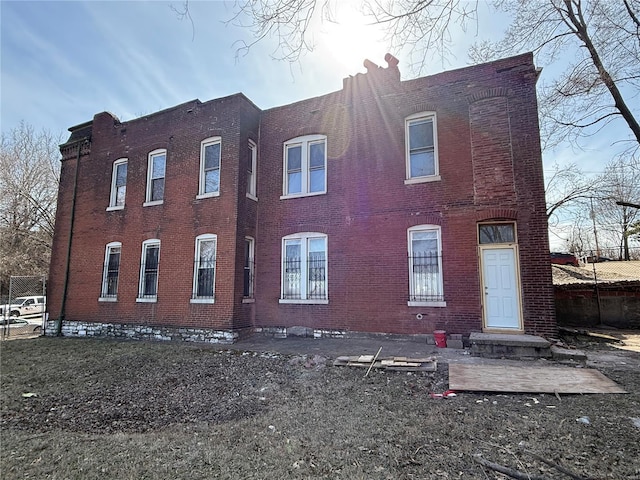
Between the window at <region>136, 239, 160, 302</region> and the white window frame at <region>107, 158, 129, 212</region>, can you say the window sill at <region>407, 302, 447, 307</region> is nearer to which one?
the window at <region>136, 239, 160, 302</region>

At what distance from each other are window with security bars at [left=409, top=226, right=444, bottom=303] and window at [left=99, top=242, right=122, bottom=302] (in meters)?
10.2

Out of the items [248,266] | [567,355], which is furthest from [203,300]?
[567,355]

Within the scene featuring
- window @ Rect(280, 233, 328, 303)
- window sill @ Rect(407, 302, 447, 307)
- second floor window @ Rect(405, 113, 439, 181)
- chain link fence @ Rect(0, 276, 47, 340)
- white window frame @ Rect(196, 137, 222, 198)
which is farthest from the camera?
chain link fence @ Rect(0, 276, 47, 340)

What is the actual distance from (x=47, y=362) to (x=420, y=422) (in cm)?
930

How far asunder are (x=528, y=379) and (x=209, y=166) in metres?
10.5

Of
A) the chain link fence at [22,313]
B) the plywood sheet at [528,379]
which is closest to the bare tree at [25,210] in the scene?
the chain link fence at [22,313]

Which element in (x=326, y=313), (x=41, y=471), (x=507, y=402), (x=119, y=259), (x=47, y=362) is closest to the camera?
(x=41, y=471)

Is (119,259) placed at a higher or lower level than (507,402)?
higher

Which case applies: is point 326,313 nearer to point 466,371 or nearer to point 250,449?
point 466,371

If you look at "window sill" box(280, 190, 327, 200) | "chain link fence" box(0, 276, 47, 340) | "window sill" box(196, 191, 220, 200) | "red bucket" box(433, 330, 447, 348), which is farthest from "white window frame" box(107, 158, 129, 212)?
"red bucket" box(433, 330, 447, 348)

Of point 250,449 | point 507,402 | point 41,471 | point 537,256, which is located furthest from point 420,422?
point 537,256

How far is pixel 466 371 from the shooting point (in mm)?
6121

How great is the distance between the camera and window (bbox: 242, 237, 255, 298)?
11.2 metres

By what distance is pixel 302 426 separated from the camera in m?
4.32
